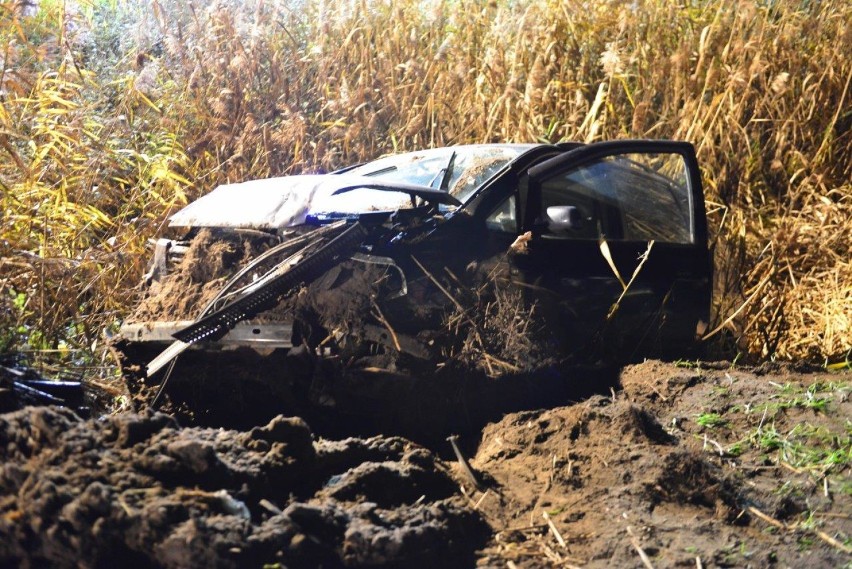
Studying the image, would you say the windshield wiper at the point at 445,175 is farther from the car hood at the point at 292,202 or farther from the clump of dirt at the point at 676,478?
the clump of dirt at the point at 676,478

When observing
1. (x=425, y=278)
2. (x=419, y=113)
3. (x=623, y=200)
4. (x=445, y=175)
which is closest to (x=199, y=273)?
(x=425, y=278)

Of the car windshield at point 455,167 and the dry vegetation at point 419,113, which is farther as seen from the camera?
the dry vegetation at point 419,113

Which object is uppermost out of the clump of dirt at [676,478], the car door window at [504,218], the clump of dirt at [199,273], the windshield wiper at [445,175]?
the windshield wiper at [445,175]

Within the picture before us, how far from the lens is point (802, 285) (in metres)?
7.27

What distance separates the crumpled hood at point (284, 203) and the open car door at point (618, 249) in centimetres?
81

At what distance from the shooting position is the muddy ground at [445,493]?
293 centimetres

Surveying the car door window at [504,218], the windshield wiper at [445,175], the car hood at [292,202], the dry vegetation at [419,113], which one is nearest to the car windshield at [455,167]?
the windshield wiper at [445,175]

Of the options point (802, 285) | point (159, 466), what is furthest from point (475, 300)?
point (802, 285)

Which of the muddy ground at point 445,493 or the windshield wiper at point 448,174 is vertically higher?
the windshield wiper at point 448,174

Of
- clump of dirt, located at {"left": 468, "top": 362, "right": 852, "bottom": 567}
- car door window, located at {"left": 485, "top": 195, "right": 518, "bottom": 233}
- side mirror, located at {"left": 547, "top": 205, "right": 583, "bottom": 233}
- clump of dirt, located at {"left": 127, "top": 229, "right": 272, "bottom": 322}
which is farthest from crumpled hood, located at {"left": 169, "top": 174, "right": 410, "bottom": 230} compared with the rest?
clump of dirt, located at {"left": 468, "top": 362, "right": 852, "bottom": 567}

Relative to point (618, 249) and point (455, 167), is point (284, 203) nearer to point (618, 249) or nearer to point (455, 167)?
point (455, 167)

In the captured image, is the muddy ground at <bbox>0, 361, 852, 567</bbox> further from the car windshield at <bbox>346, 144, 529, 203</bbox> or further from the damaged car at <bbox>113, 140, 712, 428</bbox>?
the car windshield at <bbox>346, 144, 529, 203</bbox>

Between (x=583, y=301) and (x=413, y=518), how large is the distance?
231 centimetres

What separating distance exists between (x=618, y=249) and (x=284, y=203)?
6.22 ft
